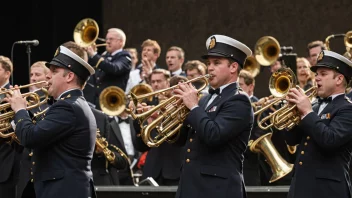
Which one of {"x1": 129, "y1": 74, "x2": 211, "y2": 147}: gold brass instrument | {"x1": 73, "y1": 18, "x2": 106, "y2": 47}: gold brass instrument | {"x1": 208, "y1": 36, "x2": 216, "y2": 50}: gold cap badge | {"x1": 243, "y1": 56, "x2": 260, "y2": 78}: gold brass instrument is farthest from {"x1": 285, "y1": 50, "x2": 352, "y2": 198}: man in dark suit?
{"x1": 73, "y1": 18, "x2": 106, "y2": 47}: gold brass instrument

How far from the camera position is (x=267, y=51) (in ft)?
43.4

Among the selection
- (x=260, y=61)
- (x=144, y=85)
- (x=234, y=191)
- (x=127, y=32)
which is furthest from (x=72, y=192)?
(x=127, y=32)

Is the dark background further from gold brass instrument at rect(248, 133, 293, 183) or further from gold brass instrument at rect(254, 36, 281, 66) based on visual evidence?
gold brass instrument at rect(248, 133, 293, 183)

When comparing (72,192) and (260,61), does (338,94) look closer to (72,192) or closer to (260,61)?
(72,192)

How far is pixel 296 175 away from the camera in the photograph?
7375 millimetres

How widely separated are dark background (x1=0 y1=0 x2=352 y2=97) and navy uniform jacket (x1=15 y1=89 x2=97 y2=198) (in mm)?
7763

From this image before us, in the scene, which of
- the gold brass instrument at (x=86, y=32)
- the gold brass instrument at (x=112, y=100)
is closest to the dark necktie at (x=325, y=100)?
the gold brass instrument at (x=112, y=100)

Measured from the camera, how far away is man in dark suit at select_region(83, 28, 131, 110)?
41.9ft

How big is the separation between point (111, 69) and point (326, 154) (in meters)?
5.97

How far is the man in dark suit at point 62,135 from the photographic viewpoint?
6.93m

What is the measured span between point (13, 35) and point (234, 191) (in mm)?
9621

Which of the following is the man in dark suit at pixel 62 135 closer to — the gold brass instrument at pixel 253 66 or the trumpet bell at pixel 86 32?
the trumpet bell at pixel 86 32

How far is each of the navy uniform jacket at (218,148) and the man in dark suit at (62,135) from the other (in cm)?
82

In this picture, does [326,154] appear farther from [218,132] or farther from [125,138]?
[125,138]
